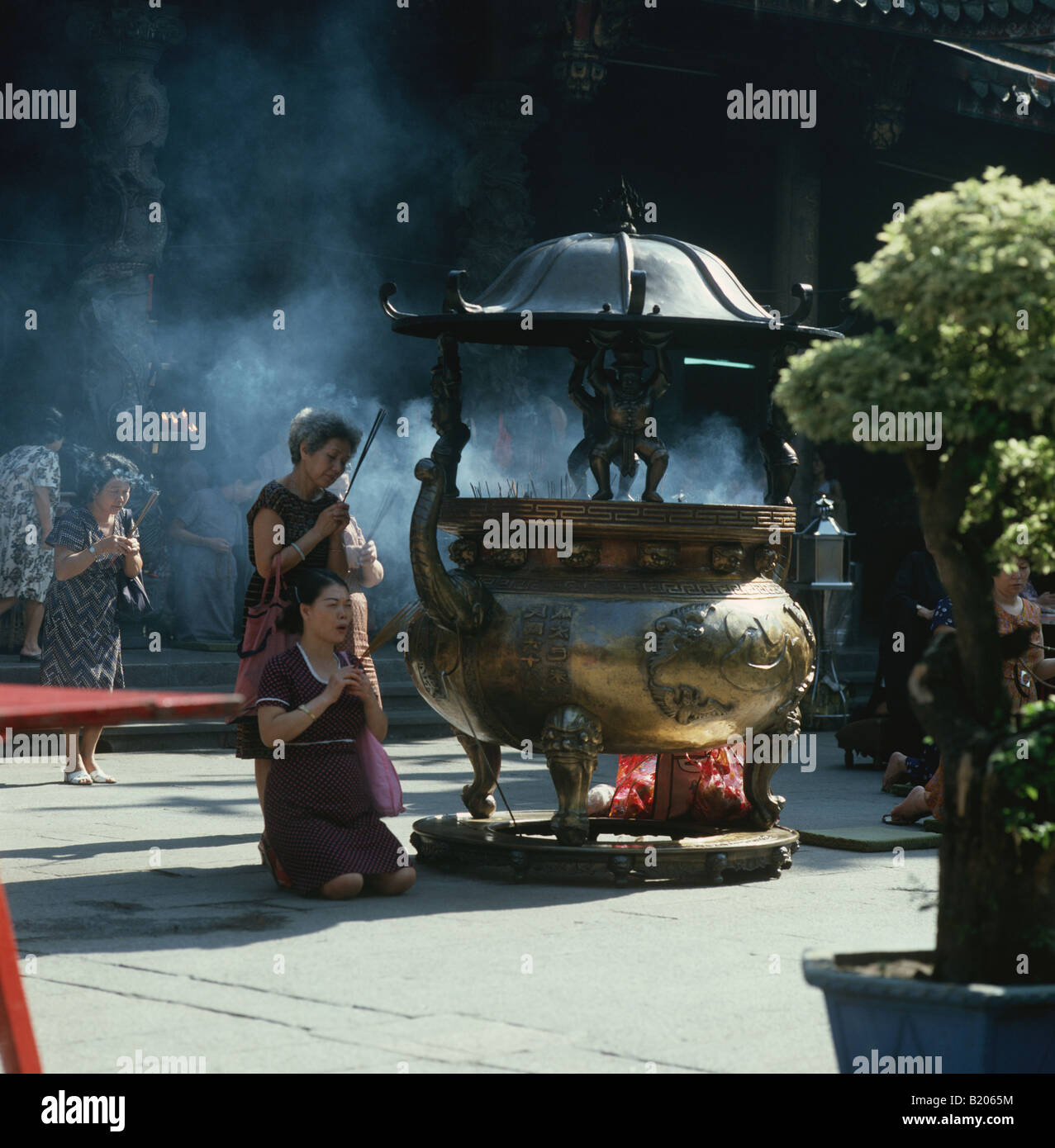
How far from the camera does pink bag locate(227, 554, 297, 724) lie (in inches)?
237

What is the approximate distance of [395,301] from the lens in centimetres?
A: 1366

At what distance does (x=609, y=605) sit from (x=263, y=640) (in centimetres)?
118

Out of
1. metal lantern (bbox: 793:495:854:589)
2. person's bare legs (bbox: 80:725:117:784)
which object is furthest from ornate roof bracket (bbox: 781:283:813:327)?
metal lantern (bbox: 793:495:854:589)

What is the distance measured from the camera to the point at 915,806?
7578 millimetres

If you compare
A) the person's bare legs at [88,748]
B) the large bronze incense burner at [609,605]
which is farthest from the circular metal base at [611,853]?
the person's bare legs at [88,748]

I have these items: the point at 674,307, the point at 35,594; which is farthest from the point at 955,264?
the point at 35,594

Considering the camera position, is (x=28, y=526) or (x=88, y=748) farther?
(x=28, y=526)

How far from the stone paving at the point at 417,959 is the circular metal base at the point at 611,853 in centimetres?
8

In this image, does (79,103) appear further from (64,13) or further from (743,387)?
(743,387)

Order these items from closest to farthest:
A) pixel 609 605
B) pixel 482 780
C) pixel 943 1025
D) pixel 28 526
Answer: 1. pixel 943 1025
2. pixel 609 605
3. pixel 482 780
4. pixel 28 526

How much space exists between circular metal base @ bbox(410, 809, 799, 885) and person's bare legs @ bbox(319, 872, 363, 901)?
625 mm

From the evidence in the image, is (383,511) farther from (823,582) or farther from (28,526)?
(823,582)

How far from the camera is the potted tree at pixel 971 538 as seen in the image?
10.2 ft

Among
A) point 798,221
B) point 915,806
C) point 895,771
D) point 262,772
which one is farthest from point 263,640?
point 798,221
